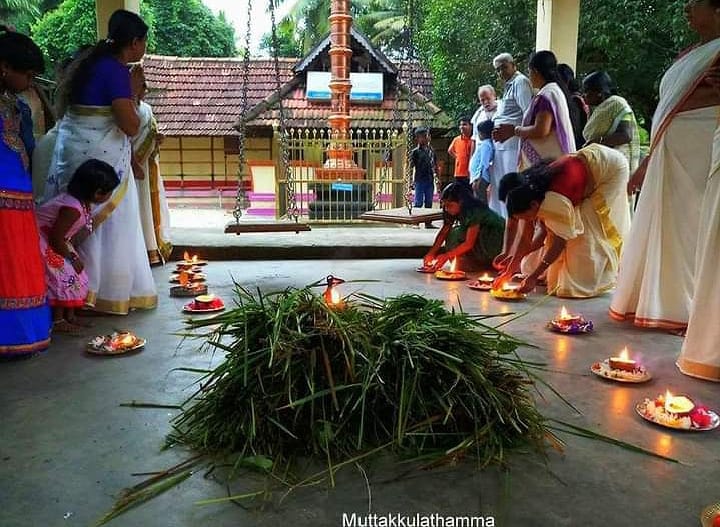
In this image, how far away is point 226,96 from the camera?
1694 cm

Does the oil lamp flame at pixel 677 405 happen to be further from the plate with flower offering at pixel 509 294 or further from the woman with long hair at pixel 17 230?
the woman with long hair at pixel 17 230

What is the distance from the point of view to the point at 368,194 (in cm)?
1074

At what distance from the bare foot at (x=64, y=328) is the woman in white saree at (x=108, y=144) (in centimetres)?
24

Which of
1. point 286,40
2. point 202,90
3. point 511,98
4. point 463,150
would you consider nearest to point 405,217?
point 511,98

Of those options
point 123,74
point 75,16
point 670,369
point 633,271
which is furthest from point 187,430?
point 75,16

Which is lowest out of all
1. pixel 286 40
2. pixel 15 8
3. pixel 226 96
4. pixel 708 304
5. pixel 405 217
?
pixel 708 304

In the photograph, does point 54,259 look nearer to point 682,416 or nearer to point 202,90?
point 682,416

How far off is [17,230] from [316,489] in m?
2.18

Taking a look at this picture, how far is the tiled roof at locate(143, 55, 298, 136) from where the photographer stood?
16391mm

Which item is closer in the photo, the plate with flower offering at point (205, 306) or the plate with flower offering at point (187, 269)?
the plate with flower offering at point (205, 306)

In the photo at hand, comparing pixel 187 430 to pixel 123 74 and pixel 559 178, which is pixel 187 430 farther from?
pixel 559 178

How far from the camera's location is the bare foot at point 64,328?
Result: 3.50m

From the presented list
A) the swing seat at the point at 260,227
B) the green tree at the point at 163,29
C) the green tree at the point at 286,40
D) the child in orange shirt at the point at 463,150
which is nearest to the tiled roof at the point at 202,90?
the green tree at the point at 163,29

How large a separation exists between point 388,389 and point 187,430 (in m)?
0.72
